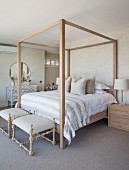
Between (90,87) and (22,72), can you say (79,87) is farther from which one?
(22,72)

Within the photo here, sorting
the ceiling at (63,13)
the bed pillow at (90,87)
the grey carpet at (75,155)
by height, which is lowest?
the grey carpet at (75,155)

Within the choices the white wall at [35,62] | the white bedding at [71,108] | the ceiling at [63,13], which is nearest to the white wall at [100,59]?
the ceiling at [63,13]

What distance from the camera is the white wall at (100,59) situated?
12.8ft

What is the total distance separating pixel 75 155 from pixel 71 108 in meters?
0.80

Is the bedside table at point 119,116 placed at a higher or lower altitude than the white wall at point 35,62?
lower

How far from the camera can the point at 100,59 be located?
444cm

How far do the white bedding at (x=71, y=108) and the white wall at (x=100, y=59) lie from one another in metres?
0.87

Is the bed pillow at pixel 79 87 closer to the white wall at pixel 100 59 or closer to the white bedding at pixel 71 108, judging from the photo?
the white bedding at pixel 71 108

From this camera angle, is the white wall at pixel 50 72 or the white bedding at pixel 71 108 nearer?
the white bedding at pixel 71 108

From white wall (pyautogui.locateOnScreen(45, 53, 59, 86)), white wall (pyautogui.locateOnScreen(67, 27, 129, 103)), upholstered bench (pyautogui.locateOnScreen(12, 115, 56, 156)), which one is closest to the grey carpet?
upholstered bench (pyautogui.locateOnScreen(12, 115, 56, 156))

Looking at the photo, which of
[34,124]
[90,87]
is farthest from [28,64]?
[34,124]

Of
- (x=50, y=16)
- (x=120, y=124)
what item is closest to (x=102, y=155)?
(x=120, y=124)

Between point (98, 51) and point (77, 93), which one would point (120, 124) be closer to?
point (77, 93)

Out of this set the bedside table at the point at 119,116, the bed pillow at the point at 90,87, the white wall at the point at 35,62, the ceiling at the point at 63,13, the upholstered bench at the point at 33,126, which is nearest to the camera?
the upholstered bench at the point at 33,126
